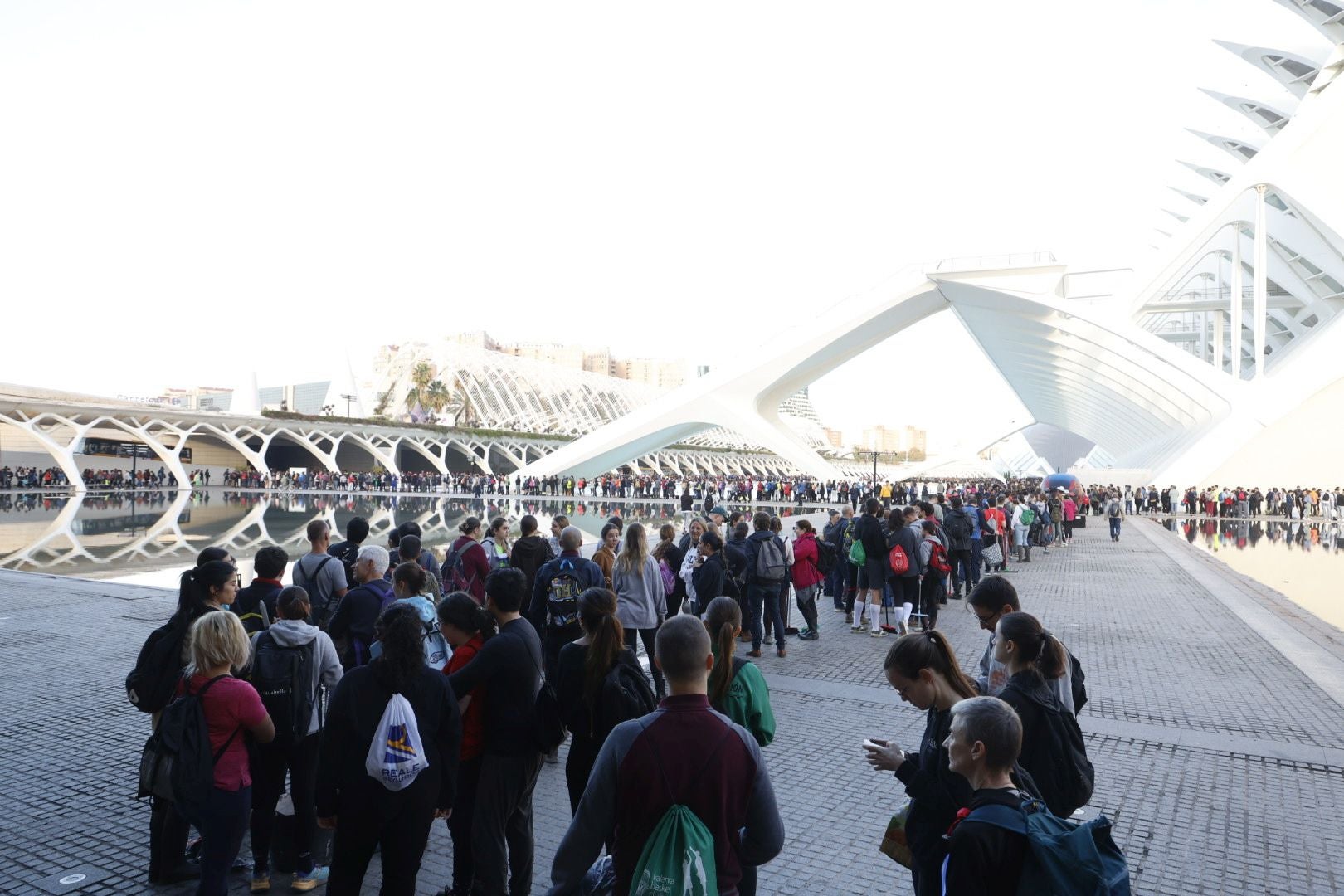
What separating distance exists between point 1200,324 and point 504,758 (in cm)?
5047

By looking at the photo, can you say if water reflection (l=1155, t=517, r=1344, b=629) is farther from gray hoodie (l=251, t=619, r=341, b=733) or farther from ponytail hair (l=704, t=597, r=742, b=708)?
gray hoodie (l=251, t=619, r=341, b=733)

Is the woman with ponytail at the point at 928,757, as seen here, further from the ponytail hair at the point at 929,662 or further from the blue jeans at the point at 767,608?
the blue jeans at the point at 767,608

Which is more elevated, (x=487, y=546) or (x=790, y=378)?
(x=790, y=378)

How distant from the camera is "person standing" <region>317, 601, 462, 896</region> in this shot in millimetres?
2615

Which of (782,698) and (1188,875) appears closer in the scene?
(1188,875)

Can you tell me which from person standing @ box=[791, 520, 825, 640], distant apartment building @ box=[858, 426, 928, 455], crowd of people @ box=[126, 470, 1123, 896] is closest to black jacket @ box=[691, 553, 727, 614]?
person standing @ box=[791, 520, 825, 640]

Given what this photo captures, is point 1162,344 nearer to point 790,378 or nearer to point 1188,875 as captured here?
point 790,378

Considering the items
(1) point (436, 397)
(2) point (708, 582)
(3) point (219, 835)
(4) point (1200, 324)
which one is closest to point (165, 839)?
(3) point (219, 835)

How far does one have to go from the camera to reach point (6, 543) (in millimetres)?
14844

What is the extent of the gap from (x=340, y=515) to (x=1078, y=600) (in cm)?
1862

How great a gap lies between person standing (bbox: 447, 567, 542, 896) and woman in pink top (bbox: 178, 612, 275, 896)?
0.68m

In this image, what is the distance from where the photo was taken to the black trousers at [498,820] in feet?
9.70

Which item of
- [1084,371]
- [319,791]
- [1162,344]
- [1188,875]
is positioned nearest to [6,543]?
[319,791]

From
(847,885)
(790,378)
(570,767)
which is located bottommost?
(847,885)
